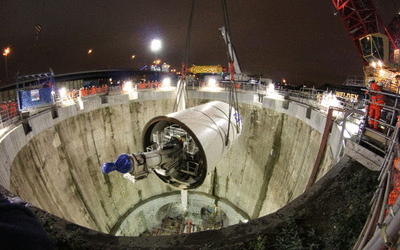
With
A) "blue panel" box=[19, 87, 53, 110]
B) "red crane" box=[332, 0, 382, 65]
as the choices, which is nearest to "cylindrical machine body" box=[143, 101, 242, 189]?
"blue panel" box=[19, 87, 53, 110]

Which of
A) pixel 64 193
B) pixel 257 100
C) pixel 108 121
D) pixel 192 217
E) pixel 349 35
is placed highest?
pixel 349 35

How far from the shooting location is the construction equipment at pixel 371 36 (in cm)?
2336

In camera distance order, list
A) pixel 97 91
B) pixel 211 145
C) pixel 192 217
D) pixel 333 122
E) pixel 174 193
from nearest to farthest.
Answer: pixel 211 145 → pixel 333 122 → pixel 192 217 → pixel 174 193 → pixel 97 91

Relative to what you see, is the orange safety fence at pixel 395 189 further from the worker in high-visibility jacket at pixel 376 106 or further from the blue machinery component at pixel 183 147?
the blue machinery component at pixel 183 147

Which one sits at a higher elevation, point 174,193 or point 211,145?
point 211,145

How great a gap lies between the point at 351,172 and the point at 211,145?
4485 mm

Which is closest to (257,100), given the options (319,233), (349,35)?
(319,233)

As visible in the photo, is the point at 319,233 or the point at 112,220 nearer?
the point at 319,233

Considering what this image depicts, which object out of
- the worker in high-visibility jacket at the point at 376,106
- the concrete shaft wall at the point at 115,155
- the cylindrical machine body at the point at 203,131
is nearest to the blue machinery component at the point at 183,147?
the cylindrical machine body at the point at 203,131

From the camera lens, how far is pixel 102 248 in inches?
124

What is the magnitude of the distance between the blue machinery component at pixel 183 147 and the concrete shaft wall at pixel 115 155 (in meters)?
1.16

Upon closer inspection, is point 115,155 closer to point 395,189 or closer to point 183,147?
point 183,147

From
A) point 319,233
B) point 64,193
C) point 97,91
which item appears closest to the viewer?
point 319,233

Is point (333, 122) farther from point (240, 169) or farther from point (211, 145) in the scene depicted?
point (240, 169)
